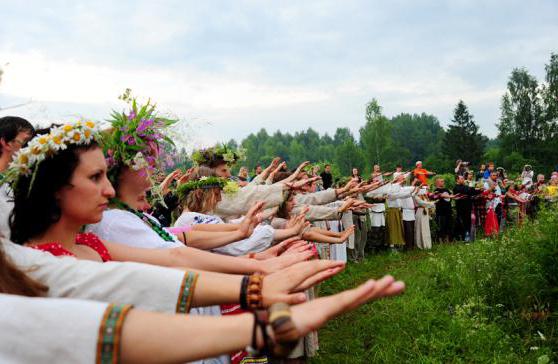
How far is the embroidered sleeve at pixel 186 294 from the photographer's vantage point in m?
1.68

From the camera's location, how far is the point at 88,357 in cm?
125

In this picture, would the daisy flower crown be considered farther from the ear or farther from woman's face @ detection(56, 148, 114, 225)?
the ear

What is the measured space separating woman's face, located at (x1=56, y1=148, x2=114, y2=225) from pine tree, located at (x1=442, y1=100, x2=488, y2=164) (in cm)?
6410

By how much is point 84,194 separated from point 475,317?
5.38 metres

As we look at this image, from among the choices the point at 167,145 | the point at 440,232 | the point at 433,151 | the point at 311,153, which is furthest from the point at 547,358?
the point at 311,153

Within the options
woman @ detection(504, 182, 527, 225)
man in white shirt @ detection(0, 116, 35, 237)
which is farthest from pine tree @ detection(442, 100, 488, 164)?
man in white shirt @ detection(0, 116, 35, 237)

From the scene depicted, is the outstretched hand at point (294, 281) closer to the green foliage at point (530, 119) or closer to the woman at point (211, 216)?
the woman at point (211, 216)

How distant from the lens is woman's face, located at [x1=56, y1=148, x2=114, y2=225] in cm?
211

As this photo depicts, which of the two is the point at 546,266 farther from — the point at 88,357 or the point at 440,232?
the point at 440,232

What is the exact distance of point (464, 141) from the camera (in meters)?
64.1

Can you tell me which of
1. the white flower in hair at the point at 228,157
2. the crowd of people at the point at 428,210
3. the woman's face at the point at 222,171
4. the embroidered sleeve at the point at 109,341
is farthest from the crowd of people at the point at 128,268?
the crowd of people at the point at 428,210

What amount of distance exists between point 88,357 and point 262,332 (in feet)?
1.49

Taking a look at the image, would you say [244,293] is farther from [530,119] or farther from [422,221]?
[530,119]

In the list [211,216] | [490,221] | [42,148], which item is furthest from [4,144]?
[490,221]
